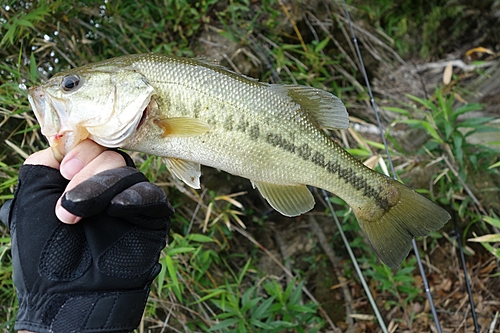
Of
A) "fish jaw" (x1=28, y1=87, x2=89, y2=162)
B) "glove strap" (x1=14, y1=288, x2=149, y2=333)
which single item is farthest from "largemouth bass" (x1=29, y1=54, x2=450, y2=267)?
"glove strap" (x1=14, y1=288, x2=149, y2=333)

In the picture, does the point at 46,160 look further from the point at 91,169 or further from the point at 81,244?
the point at 81,244

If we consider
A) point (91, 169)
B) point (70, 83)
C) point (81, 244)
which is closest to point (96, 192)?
point (91, 169)

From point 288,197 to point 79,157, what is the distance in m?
0.95

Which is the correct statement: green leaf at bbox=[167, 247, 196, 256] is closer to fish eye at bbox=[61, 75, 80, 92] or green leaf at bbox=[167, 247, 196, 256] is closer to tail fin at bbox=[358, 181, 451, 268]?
tail fin at bbox=[358, 181, 451, 268]

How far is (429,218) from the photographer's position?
1.89m

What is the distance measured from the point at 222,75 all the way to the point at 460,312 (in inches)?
114

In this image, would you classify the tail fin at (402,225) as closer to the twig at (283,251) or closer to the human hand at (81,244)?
the human hand at (81,244)

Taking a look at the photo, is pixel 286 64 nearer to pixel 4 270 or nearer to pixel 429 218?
pixel 429 218

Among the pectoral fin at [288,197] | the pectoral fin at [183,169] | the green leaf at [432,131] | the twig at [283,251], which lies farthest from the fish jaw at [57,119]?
the twig at [283,251]

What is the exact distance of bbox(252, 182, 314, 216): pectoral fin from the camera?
1.92 m

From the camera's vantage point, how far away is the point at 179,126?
65.7 inches

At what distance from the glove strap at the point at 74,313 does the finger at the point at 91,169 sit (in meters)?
0.33

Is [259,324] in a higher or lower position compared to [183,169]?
lower

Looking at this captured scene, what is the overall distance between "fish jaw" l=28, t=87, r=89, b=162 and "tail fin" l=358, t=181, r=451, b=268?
4.59 feet
